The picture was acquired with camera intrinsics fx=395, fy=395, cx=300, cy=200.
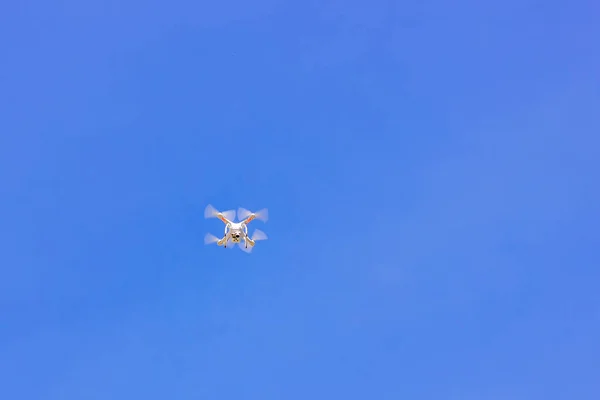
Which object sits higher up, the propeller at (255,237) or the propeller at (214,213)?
the propeller at (214,213)

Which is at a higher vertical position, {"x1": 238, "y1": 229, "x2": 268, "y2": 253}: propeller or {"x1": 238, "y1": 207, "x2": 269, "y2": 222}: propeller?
{"x1": 238, "y1": 207, "x2": 269, "y2": 222}: propeller

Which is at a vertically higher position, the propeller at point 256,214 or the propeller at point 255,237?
the propeller at point 256,214

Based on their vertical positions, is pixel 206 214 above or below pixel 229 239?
above

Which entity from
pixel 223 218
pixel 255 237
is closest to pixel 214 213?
pixel 223 218
